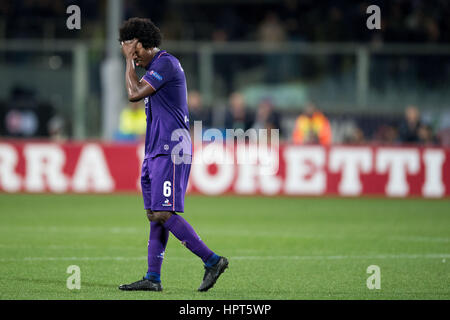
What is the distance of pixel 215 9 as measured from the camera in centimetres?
2716

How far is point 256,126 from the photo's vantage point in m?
20.0

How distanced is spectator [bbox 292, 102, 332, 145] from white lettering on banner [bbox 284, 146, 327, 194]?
1715 millimetres

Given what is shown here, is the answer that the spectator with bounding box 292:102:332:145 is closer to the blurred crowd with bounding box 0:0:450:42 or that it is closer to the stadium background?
the stadium background

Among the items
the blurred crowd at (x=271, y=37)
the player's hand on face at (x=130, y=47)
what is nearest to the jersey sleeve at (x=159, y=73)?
the player's hand on face at (x=130, y=47)

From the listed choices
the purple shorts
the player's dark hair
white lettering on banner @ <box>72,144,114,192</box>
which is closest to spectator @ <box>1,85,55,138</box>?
white lettering on banner @ <box>72,144,114,192</box>

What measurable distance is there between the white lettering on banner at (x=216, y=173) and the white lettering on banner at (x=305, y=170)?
1.23 m

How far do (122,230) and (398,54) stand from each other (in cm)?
1098

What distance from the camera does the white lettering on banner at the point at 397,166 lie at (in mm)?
17953

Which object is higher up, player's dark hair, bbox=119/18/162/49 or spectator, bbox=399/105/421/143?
player's dark hair, bbox=119/18/162/49

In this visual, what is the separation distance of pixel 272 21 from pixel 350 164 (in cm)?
705

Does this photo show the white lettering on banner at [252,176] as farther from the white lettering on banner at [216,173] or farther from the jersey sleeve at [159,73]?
the jersey sleeve at [159,73]

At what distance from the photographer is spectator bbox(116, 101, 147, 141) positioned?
1975cm

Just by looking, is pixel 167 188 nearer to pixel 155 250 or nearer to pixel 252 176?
pixel 155 250
